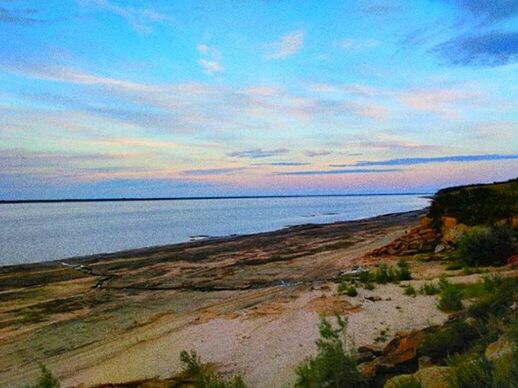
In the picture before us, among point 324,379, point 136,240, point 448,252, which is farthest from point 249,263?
point 136,240

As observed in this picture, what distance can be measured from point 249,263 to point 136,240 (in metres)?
25.1

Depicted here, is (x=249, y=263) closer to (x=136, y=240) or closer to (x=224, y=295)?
(x=224, y=295)

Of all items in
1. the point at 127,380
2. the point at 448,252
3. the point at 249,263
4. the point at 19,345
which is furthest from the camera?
the point at 249,263

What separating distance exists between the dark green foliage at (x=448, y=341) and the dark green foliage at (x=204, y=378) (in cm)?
228

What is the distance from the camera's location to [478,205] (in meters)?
17.7

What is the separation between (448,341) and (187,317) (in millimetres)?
7329

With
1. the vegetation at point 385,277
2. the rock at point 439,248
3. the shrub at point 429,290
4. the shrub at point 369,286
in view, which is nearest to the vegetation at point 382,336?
the shrub at point 429,290

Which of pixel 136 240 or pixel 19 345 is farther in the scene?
pixel 136 240

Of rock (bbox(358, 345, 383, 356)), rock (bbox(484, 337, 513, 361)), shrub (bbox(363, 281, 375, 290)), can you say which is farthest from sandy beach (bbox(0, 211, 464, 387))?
rock (bbox(484, 337, 513, 361))

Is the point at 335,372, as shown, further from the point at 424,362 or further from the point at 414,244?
the point at 414,244

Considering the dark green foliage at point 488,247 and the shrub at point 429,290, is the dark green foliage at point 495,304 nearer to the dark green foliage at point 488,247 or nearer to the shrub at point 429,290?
the shrub at point 429,290

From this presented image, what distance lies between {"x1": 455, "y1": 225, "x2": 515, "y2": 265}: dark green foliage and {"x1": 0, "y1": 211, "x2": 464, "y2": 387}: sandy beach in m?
1.22

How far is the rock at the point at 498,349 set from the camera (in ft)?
14.0

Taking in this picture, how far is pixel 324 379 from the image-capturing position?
526cm
